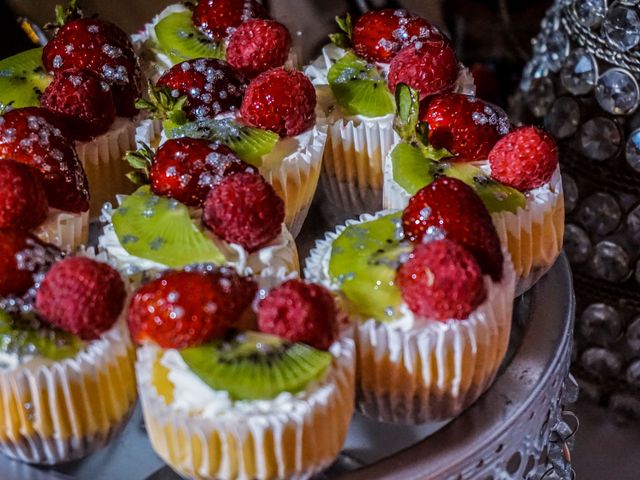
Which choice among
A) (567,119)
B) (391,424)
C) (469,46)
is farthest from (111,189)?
(469,46)

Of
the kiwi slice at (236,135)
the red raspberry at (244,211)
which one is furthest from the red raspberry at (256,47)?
the red raspberry at (244,211)

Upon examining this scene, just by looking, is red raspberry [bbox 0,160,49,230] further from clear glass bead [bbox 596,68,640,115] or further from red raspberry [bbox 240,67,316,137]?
clear glass bead [bbox 596,68,640,115]

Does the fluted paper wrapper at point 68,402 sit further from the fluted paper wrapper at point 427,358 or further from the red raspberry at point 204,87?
the red raspberry at point 204,87

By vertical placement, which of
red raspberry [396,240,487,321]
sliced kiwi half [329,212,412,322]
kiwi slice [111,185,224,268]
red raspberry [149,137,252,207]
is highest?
red raspberry [149,137,252,207]

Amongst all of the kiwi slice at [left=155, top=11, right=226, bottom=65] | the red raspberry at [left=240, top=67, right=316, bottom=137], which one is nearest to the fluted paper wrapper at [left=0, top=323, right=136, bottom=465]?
the red raspberry at [left=240, top=67, right=316, bottom=137]

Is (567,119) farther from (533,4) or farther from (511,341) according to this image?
(533,4)

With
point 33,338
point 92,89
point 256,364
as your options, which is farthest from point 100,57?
point 256,364
